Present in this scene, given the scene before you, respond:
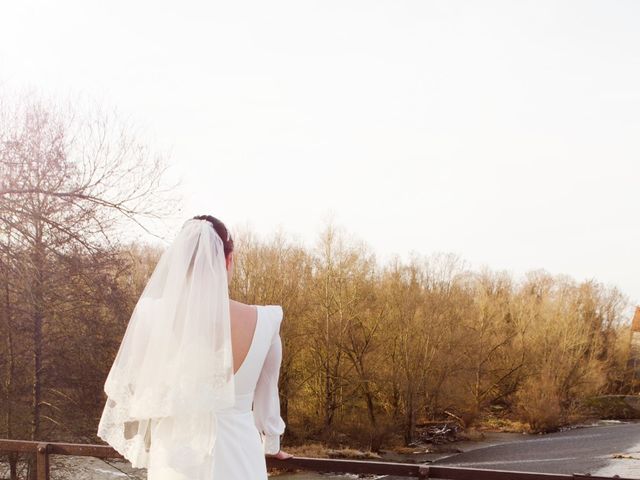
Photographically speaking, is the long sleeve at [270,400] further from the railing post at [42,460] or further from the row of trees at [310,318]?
the row of trees at [310,318]

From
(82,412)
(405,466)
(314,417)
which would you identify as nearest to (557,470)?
(314,417)

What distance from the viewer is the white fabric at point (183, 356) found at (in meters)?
2.40

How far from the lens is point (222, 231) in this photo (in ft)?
8.46

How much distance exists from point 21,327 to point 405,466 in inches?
432

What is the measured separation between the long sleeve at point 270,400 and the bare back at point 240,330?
0.39ft

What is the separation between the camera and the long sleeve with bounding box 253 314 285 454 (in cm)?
263

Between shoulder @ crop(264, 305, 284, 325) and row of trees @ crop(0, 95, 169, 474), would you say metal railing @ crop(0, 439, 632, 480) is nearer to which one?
shoulder @ crop(264, 305, 284, 325)

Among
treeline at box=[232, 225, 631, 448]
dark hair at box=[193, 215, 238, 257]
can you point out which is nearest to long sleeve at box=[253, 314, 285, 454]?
dark hair at box=[193, 215, 238, 257]

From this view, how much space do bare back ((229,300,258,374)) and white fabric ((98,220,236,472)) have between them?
0.07 meters

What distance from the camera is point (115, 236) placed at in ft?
42.6

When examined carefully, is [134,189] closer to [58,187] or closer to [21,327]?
[58,187]

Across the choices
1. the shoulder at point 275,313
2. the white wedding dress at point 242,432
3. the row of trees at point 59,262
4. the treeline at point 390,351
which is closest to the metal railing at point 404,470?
the white wedding dress at point 242,432

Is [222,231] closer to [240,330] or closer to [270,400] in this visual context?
[240,330]

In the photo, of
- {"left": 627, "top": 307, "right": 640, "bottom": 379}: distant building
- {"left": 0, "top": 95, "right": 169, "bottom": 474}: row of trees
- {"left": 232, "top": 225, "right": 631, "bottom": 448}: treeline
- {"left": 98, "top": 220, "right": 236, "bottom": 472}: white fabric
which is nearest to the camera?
{"left": 98, "top": 220, "right": 236, "bottom": 472}: white fabric
